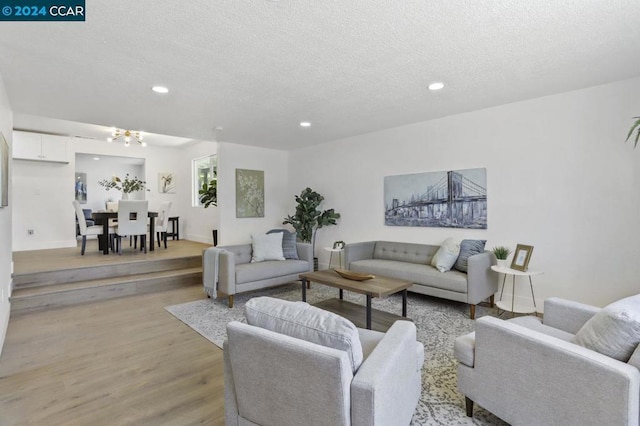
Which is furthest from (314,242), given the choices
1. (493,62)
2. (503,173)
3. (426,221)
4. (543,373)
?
(543,373)

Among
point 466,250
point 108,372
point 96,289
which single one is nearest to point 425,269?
point 466,250

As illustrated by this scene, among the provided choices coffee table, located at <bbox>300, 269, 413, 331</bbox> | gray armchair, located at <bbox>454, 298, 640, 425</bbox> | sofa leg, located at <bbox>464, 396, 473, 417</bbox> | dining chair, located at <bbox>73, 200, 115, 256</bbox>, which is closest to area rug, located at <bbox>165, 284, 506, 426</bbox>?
sofa leg, located at <bbox>464, 396, 473, 417</bbox>

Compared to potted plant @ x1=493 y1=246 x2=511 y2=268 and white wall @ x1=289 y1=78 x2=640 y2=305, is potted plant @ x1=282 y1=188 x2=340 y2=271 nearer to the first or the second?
white wall @ x1=289 y1=78 x2=640 y2=305

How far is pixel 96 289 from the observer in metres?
4.28

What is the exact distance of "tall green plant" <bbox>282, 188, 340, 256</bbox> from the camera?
5.75 metres

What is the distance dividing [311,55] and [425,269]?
283 centimetres

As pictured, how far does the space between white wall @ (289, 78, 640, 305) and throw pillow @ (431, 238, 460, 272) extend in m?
0.43

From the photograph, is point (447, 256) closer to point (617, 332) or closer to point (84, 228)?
point (617, 332)

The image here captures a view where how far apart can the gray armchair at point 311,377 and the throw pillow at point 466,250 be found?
2.49 metres

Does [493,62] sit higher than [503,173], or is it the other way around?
[493,62]

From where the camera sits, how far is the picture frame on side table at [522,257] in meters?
3.36

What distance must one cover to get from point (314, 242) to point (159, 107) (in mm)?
3676

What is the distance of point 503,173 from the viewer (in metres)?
3.90

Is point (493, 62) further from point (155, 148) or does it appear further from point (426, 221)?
point (155, 148)
